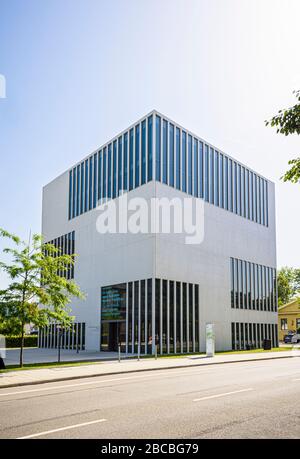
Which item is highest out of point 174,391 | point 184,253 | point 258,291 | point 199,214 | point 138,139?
point 138,139

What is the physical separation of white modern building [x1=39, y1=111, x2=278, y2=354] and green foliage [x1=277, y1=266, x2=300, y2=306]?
192 ft

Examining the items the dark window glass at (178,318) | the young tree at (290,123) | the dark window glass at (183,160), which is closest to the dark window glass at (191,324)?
the dark window glass at (178,318)

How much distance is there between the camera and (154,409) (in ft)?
32.2

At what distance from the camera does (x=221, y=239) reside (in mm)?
41000

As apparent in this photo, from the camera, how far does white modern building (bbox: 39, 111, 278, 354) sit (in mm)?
33969

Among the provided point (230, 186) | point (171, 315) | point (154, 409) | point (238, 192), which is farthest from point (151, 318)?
point (154, 409)

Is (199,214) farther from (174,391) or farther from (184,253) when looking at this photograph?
(174,391)

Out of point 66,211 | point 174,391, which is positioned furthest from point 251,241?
point 174,391

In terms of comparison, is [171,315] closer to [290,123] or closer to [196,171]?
[196,171]

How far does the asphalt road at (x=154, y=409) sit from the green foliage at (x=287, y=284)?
9300cm

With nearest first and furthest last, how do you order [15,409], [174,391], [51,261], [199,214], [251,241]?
1. [15,409]
2. [174,391]
3. [51,261]
4. [199,214]
5. [251,241]

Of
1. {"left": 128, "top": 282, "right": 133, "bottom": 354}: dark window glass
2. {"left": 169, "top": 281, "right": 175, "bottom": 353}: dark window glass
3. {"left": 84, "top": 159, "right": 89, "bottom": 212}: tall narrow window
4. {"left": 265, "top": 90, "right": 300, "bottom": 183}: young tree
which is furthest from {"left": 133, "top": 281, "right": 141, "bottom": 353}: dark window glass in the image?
{"left": 265, "top": 90, "right": 300, "bottom": 183}: young tree

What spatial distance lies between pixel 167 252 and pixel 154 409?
24.5 meters

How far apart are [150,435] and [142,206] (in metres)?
28.0
